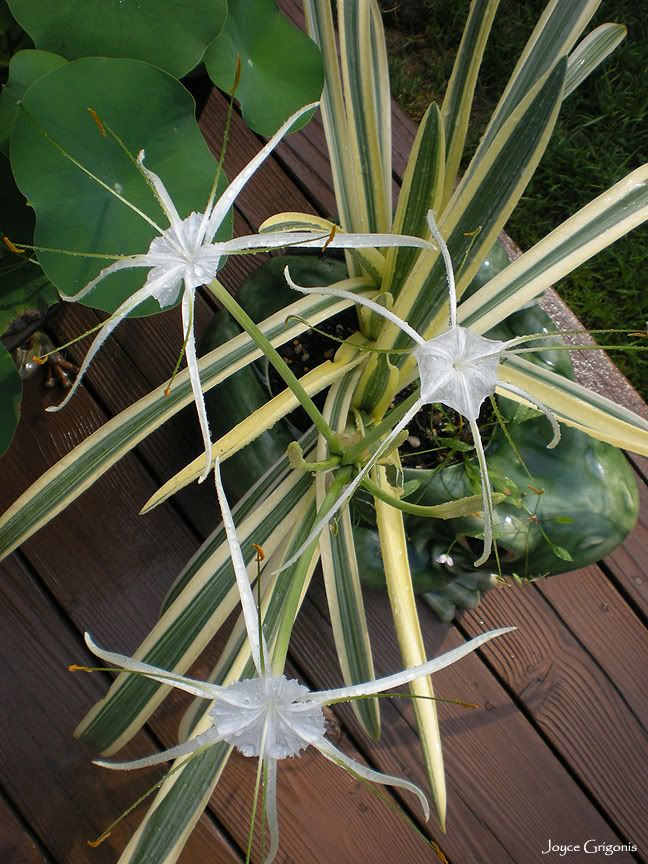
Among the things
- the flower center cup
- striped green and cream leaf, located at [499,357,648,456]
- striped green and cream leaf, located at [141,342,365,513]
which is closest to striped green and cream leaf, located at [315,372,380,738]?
striped green and cream leaf, located at [141,342,365,513]

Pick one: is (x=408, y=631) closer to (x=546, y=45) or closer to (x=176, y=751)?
(x=176, y=751)

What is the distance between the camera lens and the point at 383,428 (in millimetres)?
338

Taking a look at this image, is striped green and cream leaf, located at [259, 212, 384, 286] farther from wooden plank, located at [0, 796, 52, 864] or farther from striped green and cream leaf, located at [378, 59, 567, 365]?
wooden plank, located at [0, 796, 52, 864]

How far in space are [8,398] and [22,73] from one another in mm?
218

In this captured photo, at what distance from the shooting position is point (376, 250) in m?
0.54

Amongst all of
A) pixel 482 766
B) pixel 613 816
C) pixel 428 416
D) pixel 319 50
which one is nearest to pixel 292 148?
pixel 319 50

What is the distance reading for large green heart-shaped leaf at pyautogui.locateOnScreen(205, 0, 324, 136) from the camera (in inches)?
20.4

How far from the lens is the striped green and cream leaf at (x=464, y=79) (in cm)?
50

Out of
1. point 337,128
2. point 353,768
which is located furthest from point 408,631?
point 337,128

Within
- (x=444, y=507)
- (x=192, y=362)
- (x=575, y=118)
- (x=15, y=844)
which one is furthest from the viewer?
(x=575, y=118)

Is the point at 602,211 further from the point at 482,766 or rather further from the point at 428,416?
the point at 482,766

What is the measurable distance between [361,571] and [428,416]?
0.14 m

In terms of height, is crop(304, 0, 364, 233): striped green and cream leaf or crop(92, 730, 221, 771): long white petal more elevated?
crop(304, 0, 364, 233): striped green and cream leaf

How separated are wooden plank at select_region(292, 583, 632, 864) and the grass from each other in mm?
450
